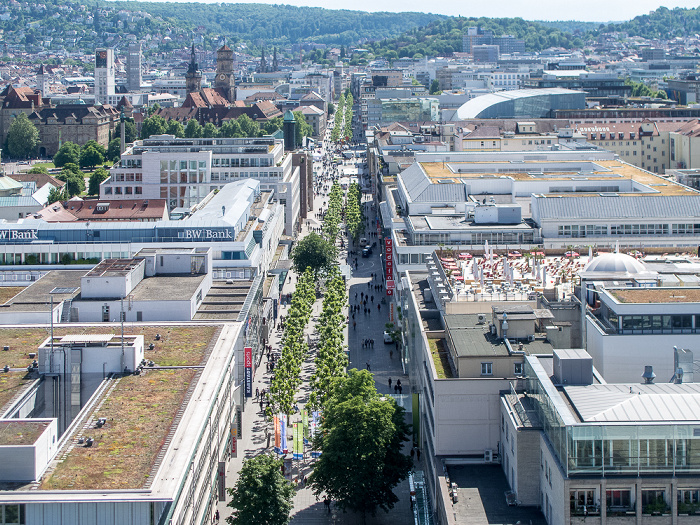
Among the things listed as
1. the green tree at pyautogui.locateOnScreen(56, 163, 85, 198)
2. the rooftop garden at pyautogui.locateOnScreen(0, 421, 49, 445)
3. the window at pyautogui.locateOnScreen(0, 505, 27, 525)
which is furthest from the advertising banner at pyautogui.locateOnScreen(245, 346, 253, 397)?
the green tree at pyautogui.locateOnScreen(56, 163, 85, 198)

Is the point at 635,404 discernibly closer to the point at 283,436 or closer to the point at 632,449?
the point at 632,449

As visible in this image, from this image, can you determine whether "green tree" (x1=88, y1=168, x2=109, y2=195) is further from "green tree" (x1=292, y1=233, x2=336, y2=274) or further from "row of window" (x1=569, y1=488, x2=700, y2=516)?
"row of window" (x1=569, y1=488, x2=700, y2=516)

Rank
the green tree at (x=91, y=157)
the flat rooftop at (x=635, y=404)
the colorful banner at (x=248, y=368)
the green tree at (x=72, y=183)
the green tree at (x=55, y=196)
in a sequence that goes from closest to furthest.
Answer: the flat rooftop at (x=635, y=404) < the colorful banner at (x=248, y=368) < the green tree at (x=55, y=196) < the green tree at (x=72, y=183) < the green tree at (x=91, y=157)

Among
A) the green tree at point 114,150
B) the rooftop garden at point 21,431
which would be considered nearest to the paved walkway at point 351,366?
the rooftop garden at point 21,431

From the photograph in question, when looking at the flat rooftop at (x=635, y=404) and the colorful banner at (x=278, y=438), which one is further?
the colorful banner at (x=278, y=438)

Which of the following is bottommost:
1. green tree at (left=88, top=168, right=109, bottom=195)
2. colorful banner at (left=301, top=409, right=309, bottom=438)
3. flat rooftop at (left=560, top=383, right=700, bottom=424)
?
colorful banner at (left=301, top=409, right=309, bottom=438)

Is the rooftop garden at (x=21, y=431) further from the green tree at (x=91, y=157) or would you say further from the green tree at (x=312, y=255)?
the green tree at (x=91, y=157)
